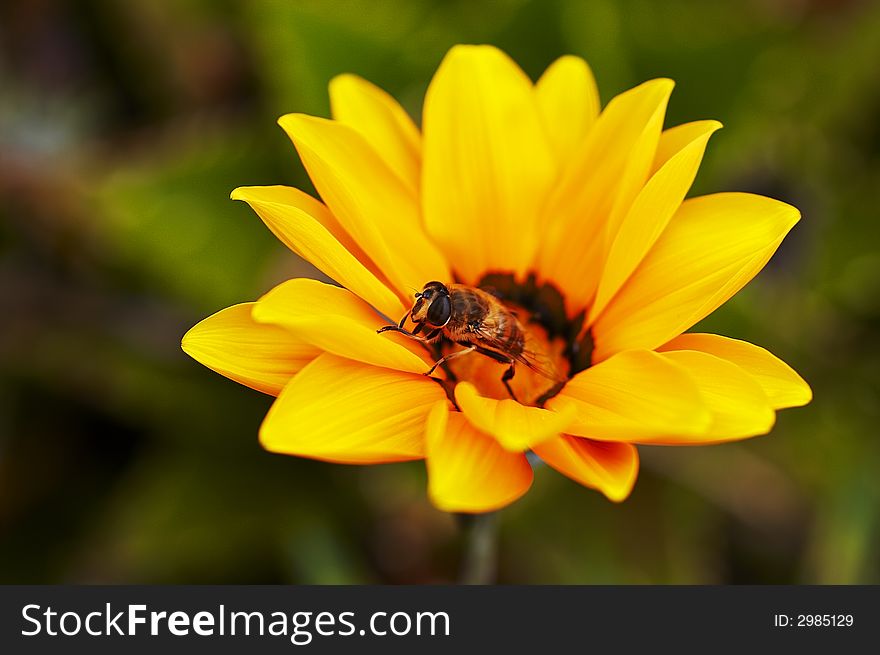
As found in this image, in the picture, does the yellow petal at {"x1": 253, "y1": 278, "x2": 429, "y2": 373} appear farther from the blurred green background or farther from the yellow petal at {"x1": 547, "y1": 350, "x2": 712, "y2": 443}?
the blurred green background

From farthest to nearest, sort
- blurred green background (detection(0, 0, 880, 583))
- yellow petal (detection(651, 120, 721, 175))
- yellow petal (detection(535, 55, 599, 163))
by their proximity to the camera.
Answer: blurred green background (detection(0, 0, 880, 583)) → yellow petal (detection(535, 55, 599, 163)) → yellow petal (detection(651, 120, 721, 175))

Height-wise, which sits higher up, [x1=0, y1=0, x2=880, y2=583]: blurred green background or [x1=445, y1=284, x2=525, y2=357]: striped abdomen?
[x1=0, y1=0, x2=880, y2=583]: blurred green background

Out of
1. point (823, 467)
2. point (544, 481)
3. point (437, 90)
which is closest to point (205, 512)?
point (544, 481)

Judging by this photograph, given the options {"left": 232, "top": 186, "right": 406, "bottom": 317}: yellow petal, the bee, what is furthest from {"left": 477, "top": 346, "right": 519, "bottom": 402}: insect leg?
{"left": 232, "top": 186, "right": 406, "bottom": 317}: yellow petal

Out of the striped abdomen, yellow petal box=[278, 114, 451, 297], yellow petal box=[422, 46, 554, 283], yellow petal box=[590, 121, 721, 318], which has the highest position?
yellow petal box=[422, 46, 554, 283]

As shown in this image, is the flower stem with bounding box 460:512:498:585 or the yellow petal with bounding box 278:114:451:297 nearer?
the yellow petal with bounding box 278:114:451:297
